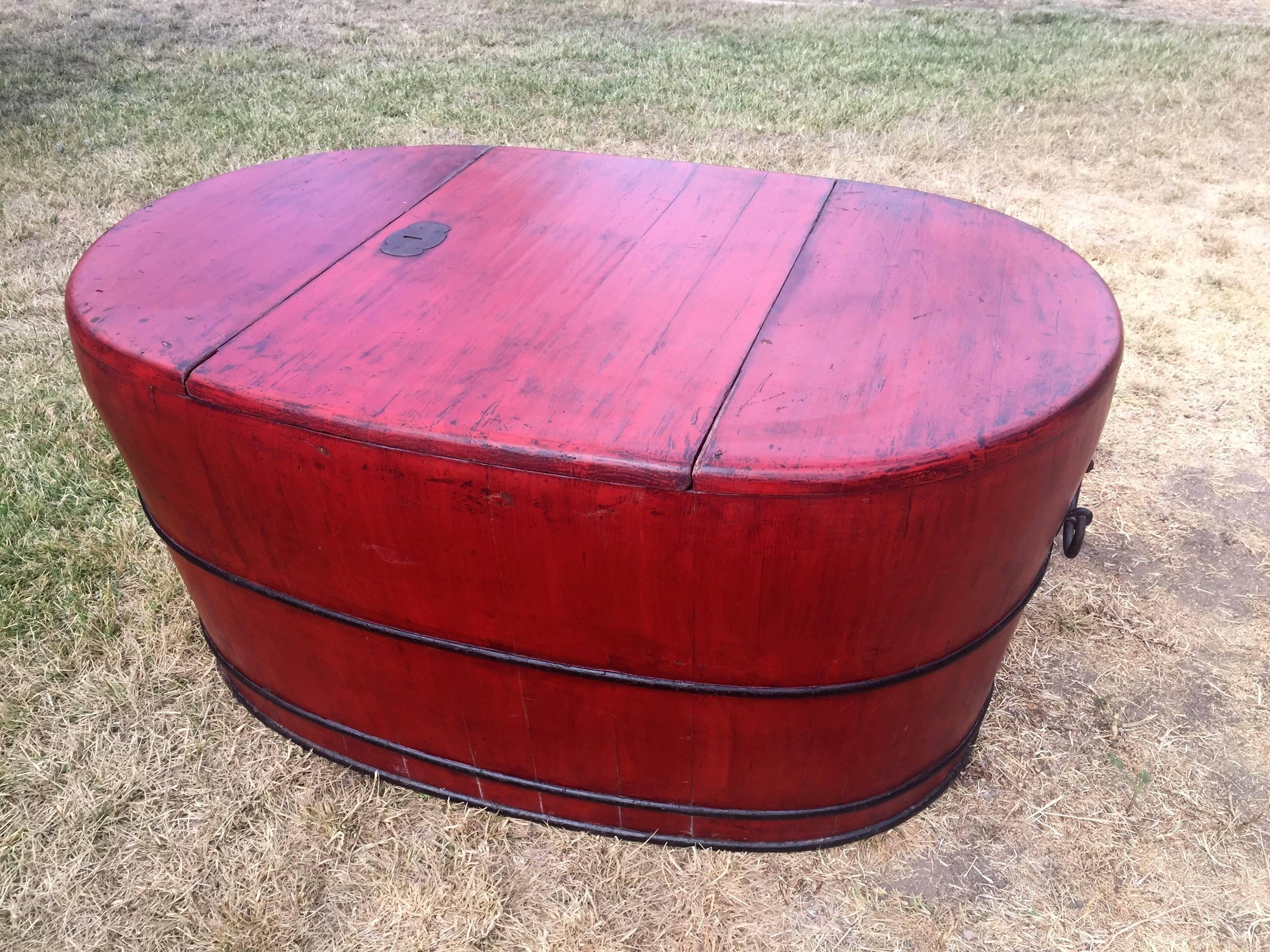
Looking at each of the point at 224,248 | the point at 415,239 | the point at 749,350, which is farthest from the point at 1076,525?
the point at 224,248

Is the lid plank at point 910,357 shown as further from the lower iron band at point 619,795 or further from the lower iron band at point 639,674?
the lower iron band at point 619,795

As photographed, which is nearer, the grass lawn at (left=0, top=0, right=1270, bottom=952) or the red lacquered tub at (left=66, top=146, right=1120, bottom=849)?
the red lacquered tub at (left=66, top=146, right=1120, bottom=849)

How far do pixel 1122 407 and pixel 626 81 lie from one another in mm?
4133

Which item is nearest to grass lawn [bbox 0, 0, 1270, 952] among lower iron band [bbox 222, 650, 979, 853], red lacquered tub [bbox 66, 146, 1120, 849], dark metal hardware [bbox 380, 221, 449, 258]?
lower iron band [bbox 222, 650, 979, 853]

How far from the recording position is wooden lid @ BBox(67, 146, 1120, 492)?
1214mm

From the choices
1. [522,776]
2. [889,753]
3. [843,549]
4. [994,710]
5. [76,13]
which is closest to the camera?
[843,549]

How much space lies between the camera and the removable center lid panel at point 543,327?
1.23 m

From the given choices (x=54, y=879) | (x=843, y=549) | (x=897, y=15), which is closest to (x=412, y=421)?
(x=843, y=549)

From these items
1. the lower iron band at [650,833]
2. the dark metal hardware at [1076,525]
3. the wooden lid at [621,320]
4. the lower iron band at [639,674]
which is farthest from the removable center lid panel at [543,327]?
the lower iron band at [650,833]

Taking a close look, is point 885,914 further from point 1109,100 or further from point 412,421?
point 1109,100

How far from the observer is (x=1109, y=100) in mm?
5734

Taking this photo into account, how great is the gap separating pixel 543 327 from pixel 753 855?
1.04 meters

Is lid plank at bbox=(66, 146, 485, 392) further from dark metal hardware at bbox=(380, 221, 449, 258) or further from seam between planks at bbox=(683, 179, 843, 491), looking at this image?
seam between planks at bbox=(683, 179, 843, 491)

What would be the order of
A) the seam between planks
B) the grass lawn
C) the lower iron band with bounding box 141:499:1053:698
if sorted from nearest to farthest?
the seam between planks, the lower iron band with bounding box 141:499:1053:698, the grass lawn
